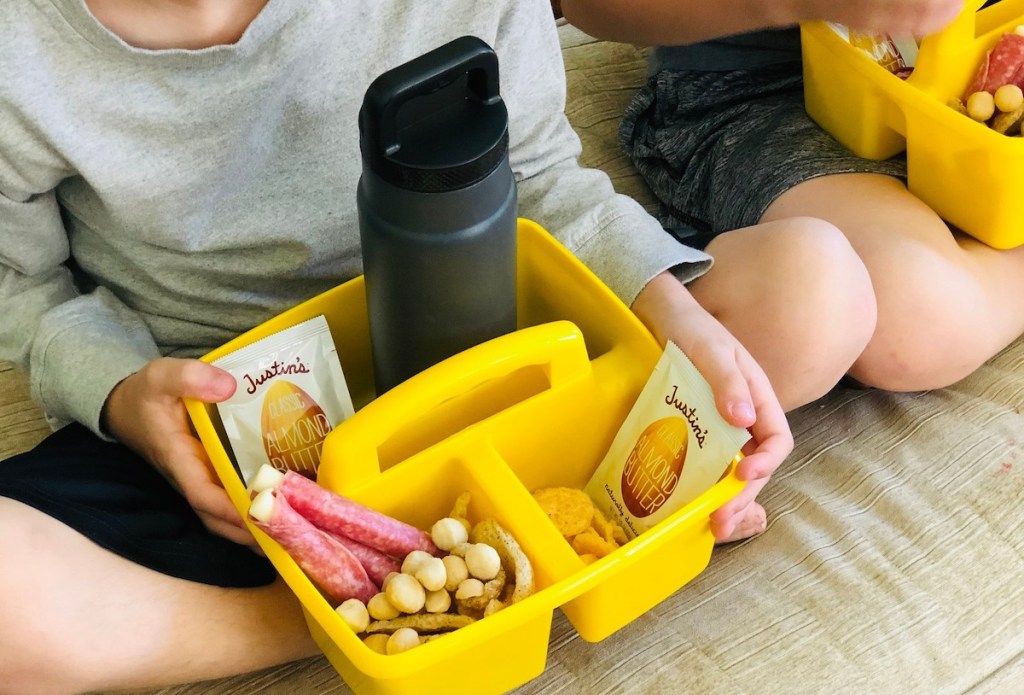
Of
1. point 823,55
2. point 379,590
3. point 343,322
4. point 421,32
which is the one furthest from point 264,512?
point 823,55

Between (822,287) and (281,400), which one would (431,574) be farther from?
(822,287)

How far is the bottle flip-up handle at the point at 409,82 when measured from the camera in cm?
46

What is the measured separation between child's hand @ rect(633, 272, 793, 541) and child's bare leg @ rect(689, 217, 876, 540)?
5 cm

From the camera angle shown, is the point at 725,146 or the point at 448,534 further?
the point at 725,146

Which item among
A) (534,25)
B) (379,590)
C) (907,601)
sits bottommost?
(907,601)

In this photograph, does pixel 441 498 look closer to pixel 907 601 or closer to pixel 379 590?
pixel 379 590

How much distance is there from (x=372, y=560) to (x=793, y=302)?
1.07ft

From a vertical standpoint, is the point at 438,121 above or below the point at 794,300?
above

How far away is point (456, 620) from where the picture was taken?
20.2 inches

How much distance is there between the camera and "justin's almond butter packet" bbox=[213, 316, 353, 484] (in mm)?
598

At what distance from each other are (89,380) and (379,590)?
0.24m

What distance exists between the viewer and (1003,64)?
0.75 m

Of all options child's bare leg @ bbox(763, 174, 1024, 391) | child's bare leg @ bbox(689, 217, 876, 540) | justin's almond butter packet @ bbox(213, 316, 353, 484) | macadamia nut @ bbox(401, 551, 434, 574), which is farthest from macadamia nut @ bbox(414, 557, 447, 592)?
child's bare leg @ bbox(763, 174, 1024, 391)

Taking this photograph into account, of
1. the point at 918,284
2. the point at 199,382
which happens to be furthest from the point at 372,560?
the point at 918,284
